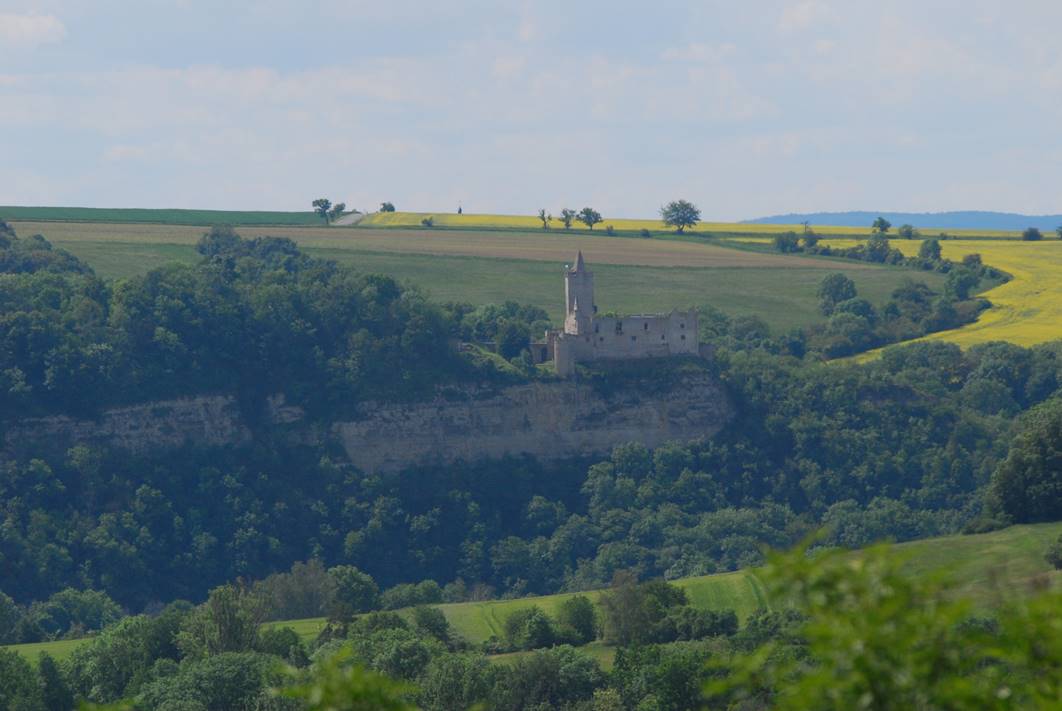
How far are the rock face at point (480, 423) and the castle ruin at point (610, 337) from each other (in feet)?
6.27

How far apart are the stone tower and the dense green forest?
112 inches

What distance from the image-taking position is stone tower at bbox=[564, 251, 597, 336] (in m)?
97.9

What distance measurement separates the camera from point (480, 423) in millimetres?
95750

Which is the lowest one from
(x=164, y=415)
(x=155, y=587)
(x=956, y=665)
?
(x=155, y=587)

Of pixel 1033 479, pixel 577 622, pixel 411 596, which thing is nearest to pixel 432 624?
pixel 577 622

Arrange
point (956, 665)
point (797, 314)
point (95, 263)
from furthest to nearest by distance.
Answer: point (797, 314)
point (95, 263)
point (956, 665)

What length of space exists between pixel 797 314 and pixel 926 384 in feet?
55.1

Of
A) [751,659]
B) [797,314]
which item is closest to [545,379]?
[797,314]

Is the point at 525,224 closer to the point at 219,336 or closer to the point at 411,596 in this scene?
the point at 219,336

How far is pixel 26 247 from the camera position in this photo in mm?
110688

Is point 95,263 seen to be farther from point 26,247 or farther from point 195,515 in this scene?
point 195,515

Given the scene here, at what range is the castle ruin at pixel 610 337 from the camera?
3814 inches

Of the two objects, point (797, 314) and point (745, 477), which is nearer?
point (745, 477)

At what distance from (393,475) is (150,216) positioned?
4773cm
